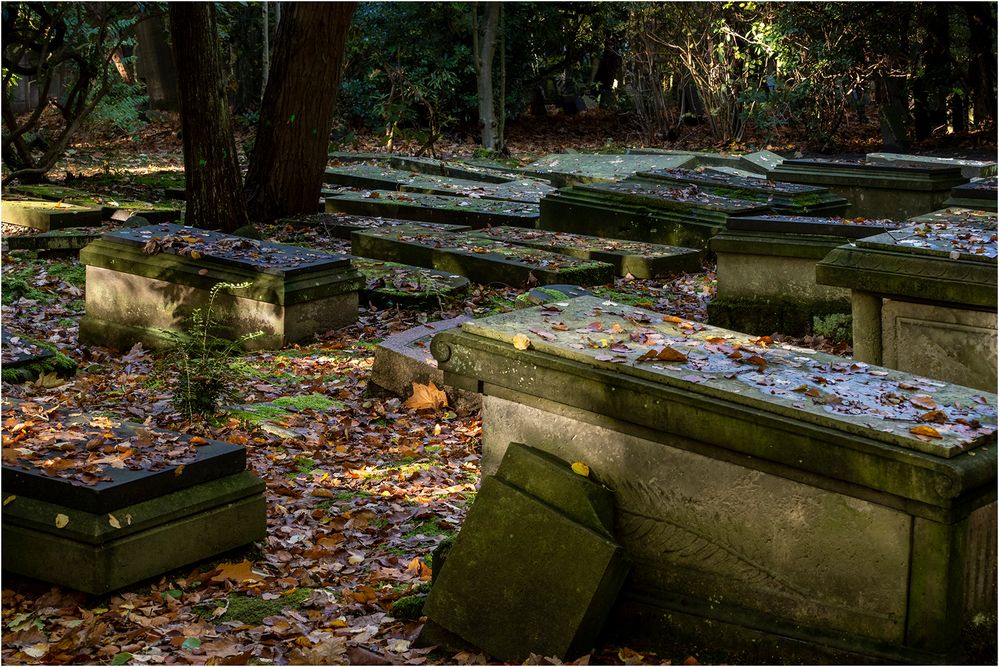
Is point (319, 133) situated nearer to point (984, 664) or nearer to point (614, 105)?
point (984, 664)

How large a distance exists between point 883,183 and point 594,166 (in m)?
5.99

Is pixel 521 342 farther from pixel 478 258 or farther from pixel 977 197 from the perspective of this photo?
pixel 478 258

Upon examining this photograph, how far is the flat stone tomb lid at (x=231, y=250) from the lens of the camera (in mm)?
7852

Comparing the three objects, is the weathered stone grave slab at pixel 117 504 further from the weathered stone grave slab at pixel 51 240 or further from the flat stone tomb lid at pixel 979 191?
the weathered stone grave slab at pixel 51 240

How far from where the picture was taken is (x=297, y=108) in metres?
11.7

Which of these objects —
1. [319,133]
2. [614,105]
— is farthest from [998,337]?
[614,105]

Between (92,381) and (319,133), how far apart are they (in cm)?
551

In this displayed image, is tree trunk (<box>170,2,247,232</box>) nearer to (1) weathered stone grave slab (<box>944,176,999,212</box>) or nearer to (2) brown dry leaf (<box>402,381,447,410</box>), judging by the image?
(2) brown dry leaf (<box>402,381,447,410</box>)

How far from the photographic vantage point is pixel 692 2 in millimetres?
20750

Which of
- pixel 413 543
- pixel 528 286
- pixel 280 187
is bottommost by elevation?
pixel 413 543

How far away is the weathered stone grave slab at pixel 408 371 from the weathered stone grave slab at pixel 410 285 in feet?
5.90

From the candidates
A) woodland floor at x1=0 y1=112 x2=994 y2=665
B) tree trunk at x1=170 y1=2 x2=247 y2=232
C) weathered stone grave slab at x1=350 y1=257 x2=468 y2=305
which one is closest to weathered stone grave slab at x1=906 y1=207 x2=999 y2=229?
woodland floor at x1=0 y1=112 x2=994 y2=665

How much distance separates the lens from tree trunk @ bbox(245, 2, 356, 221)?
38.0 ft

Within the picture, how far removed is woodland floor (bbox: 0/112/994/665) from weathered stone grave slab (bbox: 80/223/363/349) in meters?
0.19
